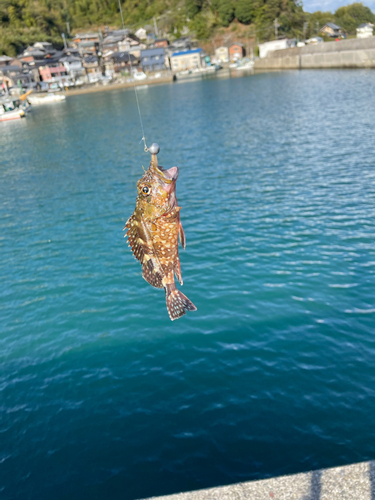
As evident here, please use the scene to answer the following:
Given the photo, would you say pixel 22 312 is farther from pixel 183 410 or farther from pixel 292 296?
pixel 292 296

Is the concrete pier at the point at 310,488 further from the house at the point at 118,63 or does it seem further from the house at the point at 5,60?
the house at the point at 118,63

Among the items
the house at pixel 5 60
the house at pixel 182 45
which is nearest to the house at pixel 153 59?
the house at pixel 182 45

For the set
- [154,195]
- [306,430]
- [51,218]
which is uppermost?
[154,195]

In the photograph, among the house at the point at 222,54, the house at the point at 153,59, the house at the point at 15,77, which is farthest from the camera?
the house at the point at 222,54

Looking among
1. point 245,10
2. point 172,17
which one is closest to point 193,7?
point 172,17

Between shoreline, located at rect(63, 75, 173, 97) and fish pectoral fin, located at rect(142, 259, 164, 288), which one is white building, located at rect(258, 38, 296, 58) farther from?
fish pectoral fin, located at rect(142, 259, 164, 288)

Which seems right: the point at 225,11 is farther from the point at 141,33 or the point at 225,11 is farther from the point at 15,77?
the point at 15,77

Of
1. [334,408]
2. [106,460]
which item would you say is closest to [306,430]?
[334,408]
